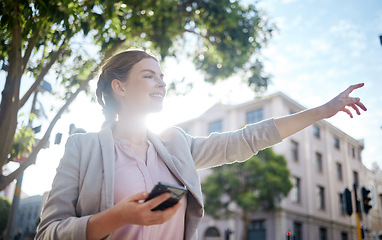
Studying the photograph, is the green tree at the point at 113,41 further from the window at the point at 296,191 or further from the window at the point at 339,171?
the window at the point at 339,171

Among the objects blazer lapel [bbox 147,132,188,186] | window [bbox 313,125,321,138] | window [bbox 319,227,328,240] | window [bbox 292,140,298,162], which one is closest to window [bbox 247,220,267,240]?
window [bbox 292,140,298,162]

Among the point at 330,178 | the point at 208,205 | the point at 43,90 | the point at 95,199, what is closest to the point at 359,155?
the point at 330,178

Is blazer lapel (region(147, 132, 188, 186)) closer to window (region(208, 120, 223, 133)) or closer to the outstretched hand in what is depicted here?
the outstretched hand

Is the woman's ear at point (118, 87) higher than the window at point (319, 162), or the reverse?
the window at point (319, 162)

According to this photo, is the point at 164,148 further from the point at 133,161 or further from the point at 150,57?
the point at 150,57

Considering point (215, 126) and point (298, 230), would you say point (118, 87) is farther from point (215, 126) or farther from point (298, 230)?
point (215, 126)

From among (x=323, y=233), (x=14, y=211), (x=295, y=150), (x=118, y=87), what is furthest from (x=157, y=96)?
(x=323, y=233)

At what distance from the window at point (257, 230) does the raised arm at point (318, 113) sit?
23302 mm

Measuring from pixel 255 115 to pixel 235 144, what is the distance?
25.6 meters

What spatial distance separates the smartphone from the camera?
115 centimetres

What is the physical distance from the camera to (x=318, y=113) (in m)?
1.87

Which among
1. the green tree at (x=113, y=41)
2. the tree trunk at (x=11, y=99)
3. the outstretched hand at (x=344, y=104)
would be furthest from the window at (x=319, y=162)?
the outstretched hand at (x=344, y=104)

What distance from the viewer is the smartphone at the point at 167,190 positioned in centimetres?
115

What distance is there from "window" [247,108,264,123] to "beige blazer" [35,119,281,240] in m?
24.9
